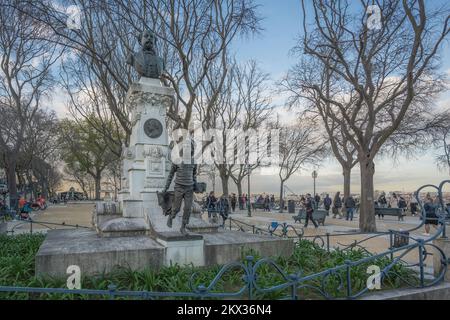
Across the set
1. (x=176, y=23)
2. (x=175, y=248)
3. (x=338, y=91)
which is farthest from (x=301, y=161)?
(x=175, y=248)

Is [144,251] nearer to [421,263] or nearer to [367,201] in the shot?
[421,263]

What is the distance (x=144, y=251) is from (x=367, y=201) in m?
12.9

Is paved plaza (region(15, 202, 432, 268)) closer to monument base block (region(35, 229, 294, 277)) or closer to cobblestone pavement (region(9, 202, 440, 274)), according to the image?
cobblestone pavement (region(9, 202, 440, 274))

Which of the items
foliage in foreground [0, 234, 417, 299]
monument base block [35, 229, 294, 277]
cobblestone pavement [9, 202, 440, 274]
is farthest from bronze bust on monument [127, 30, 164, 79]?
cobblestone pavement [9, 202, 440, 274]

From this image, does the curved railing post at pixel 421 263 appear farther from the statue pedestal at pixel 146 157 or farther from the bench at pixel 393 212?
the bench at pixel 393 212

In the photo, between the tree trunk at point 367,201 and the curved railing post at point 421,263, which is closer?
the curved railing post at point 421,263

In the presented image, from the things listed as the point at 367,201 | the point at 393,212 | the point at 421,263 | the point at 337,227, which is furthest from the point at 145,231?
the point at 393,212

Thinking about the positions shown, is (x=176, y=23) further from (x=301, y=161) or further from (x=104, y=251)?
(x=301, y=161)

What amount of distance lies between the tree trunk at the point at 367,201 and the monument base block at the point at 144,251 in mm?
9513

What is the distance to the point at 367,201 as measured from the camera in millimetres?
16938

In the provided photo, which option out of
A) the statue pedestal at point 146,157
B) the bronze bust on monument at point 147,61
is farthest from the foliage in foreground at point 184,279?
the bronze bust on monument at point 147,61

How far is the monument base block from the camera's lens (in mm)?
6469

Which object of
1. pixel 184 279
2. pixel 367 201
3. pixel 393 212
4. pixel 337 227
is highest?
pixel 367 201

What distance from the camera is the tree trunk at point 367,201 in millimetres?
16594
